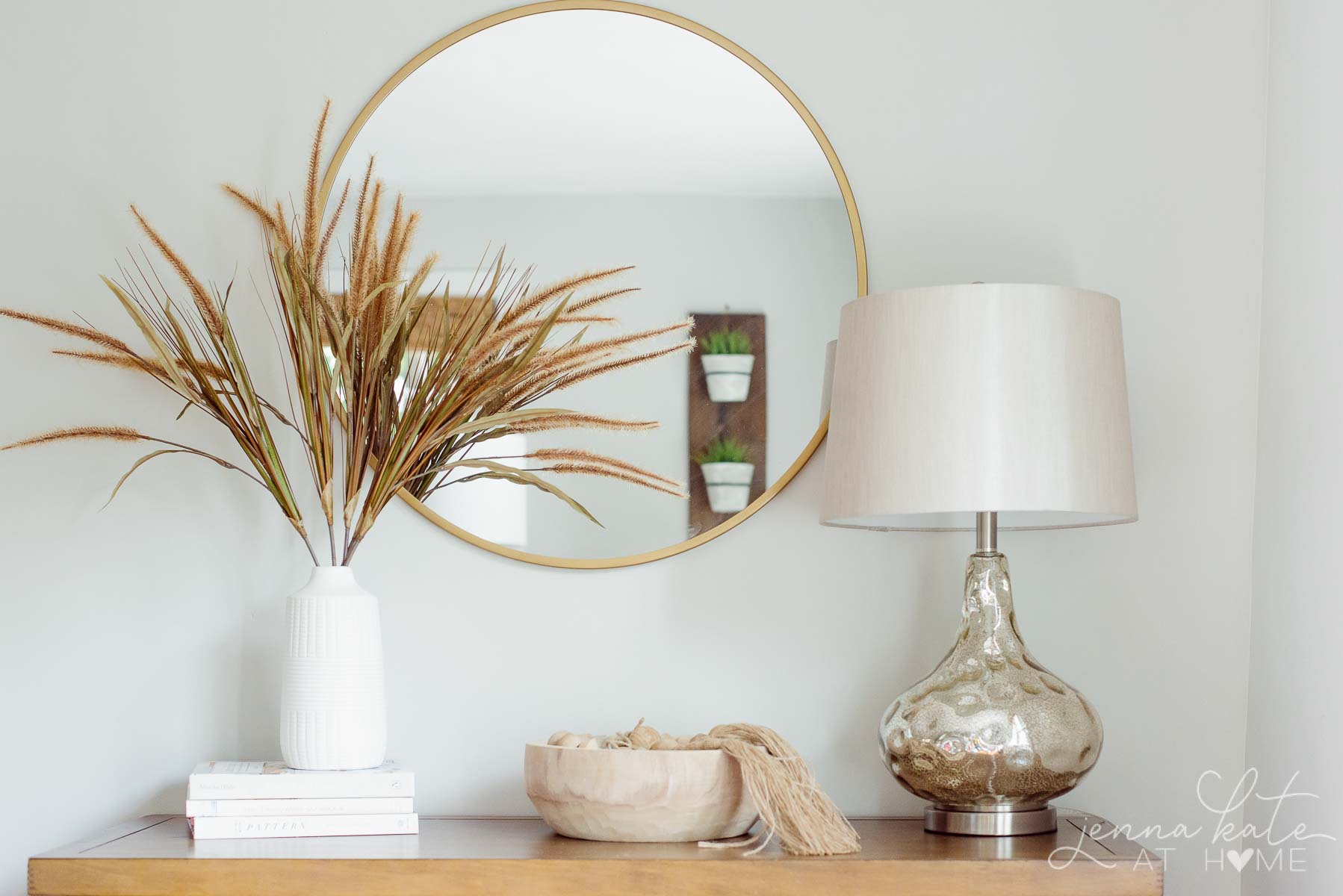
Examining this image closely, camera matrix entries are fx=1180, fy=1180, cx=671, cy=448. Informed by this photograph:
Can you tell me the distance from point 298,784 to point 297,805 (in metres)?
0.03

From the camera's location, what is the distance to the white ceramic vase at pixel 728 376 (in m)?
1.77

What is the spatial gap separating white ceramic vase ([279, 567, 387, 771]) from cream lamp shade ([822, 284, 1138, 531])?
2.19 ft

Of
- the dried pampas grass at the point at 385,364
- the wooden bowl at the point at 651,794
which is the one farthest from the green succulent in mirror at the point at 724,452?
the wooden bowl at the point at 651,794

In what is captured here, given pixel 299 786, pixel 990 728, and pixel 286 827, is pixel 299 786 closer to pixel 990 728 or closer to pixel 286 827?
pixel 286 827

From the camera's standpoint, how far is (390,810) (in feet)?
4.93

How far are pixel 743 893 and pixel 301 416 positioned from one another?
3.18 ft

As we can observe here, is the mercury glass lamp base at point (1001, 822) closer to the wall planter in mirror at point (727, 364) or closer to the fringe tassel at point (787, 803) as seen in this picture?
the fringe tassel at point (787, 803)

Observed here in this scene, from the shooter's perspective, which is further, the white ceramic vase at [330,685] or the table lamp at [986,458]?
the white ceramic vase at [330,685]

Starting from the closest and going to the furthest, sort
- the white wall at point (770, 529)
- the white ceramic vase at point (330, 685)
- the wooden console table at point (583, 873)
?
the wooden console table at point (583, 873) < the white ceramic vase at point (330, 685) < the white wall at point (770, 529)

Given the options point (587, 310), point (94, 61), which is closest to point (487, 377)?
point (587, 310)

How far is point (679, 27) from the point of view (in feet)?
5.99

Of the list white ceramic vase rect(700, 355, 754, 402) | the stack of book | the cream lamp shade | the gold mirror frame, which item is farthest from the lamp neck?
the stack of book

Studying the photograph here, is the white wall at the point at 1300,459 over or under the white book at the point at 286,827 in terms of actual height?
over

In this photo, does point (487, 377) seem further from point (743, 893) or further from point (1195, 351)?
point (1195, 351)
